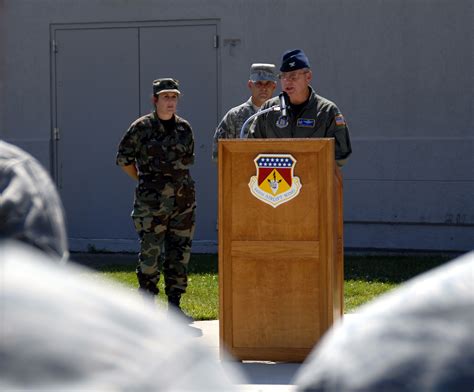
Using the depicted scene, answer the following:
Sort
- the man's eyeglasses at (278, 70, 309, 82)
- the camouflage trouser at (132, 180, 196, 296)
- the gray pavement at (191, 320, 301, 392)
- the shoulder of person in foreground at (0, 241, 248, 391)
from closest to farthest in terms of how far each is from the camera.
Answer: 1. the shoulder of person in foreground at (0, 241, 248, 391)
2. the gray pavement at (191, 320, 301, 392)
3. the man's eyeglasses at (278, 70, 309, 82)
4. the camouflage trouser at (132, 180, 196, 296)

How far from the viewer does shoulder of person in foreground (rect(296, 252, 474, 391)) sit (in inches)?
72.2

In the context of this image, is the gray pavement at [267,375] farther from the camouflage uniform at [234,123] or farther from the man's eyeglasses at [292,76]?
the camouflage uniform at [234,123]

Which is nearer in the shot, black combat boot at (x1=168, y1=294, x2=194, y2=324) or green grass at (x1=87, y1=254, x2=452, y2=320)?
black combat boot at (x1=168, y1=294, x2=194, y2=324)

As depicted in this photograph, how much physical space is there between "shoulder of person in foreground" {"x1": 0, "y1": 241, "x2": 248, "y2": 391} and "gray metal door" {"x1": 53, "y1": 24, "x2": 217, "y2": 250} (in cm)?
1118

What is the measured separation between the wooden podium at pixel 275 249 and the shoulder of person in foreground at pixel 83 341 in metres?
4.81

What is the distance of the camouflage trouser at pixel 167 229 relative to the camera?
8336 mm

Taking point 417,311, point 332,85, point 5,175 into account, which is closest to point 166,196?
point 332,85

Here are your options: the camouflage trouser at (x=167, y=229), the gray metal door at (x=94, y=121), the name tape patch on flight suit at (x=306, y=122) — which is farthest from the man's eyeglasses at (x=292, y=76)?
the gray metal door at (x=94, y=121)

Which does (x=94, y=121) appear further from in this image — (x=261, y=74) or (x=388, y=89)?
(x=261, y=74)

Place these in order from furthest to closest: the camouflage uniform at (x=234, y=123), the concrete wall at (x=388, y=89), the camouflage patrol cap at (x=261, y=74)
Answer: the concrete wall at (x=388, y=89) < the camouflage patrol cap at (x=261, y=74) < the camouflage uniform at (x=234, y=123)

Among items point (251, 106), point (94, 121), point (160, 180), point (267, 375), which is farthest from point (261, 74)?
point (94, 121)

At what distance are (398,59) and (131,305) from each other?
433 inches

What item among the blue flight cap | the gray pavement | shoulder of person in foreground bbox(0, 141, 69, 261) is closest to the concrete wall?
the blue flight cap

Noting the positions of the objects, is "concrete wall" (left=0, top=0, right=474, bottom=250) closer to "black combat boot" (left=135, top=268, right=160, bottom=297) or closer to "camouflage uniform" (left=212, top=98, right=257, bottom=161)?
"camouflage uniform" (left=212, top=98, right=257, bottom=161)
